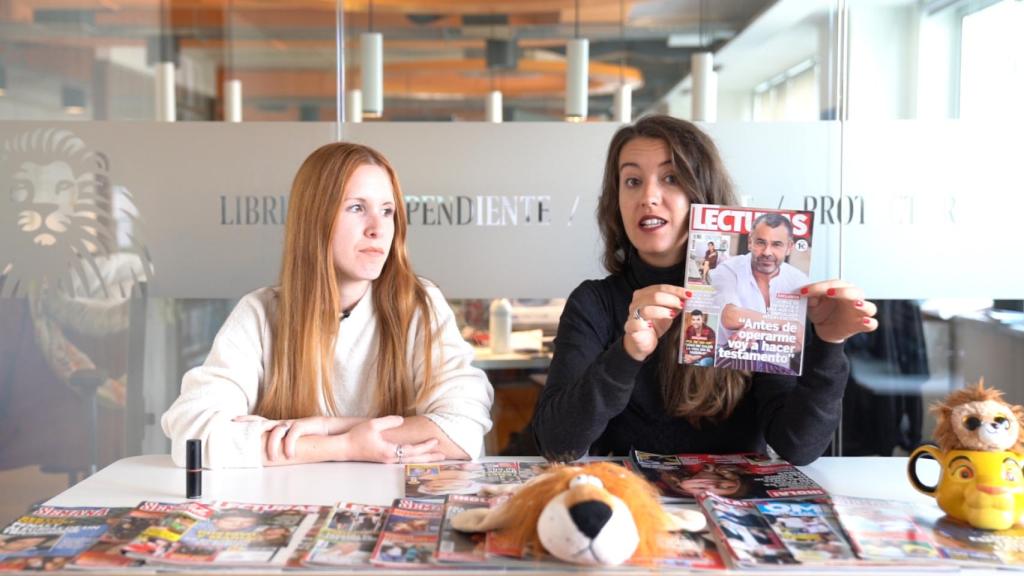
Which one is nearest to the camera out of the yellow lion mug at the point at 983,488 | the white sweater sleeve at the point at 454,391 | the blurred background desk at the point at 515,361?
the yellow lion mug at the point at 983,488

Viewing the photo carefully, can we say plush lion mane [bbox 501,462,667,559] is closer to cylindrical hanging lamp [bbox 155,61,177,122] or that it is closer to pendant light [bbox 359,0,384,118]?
pendant light [bbox 359,0,384,118]

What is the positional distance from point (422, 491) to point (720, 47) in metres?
2.22

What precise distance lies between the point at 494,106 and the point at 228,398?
5.07 ft

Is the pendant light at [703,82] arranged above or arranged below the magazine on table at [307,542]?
above

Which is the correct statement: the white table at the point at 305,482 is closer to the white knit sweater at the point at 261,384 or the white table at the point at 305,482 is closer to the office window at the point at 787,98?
the white knit sweater at the point at 261,384

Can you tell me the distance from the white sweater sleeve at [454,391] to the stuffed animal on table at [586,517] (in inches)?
23.4

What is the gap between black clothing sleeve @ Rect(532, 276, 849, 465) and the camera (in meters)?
1.78

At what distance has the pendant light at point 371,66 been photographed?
124 inches

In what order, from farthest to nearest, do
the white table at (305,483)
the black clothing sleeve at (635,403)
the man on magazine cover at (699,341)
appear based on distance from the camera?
the black clothing sleeve at (635,403)
the man on magazine cover at (699,341)
the white table at (305,483)

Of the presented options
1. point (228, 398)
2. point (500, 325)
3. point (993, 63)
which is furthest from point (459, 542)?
point (993, 63)

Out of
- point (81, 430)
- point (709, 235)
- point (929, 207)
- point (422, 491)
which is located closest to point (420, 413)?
point (422, 491)

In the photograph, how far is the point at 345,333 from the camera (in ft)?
6.94

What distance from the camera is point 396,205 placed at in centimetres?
218

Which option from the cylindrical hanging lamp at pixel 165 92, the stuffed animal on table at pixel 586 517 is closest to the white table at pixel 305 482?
the stuffed animal on table at pixel 586 517
